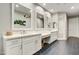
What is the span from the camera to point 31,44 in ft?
8.39

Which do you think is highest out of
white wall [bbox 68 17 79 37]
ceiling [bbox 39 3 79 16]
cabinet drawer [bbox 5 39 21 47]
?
ceiling [bbox 39 3 79 16]

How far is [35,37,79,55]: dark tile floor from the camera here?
2.51m

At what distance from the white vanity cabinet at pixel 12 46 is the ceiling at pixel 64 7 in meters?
0.99

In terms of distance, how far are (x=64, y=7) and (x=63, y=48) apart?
962mm

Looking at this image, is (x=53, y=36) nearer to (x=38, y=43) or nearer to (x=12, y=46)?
(x=38, y=43)

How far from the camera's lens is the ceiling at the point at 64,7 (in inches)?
97.2

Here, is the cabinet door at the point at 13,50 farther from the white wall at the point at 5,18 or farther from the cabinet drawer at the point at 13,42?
the white wall at the point at 5,18

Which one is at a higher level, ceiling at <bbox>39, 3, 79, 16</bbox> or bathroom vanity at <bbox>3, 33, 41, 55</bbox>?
ceiling at <bbox>39, 3, 79, 16</bbox>

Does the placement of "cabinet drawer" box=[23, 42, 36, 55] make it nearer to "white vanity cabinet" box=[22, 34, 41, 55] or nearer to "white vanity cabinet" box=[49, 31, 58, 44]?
"white vanity cabinet" box=[22, 34, 41, 55]

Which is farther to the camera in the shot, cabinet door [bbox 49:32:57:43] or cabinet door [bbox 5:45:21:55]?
cabinet door [bbox 49:32:57:43]

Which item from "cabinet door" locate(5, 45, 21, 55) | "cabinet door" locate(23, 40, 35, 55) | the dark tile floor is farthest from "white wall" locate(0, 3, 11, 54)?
the dark tile floor

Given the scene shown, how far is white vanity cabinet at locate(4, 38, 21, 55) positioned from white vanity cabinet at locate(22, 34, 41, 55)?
0.45 feet

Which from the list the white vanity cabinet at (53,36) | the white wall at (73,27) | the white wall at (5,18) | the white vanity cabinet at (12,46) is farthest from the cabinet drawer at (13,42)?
the white wall at (73,27)
